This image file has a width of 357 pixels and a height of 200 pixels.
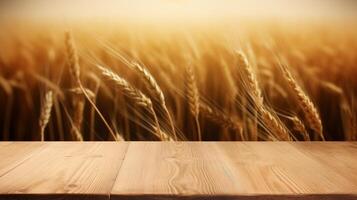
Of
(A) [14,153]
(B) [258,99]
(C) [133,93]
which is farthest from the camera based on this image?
(B) [258,99]

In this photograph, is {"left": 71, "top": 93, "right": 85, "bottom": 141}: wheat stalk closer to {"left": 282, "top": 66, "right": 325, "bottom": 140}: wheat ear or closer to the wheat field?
the wheat field

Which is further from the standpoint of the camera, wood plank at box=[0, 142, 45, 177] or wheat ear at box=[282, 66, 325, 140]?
wheat ear at box=[282, 66, 325, 140]

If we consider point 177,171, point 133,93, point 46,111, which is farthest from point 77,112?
point 177,171

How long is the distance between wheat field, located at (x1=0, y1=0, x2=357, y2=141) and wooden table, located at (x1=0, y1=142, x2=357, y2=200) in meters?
0.28

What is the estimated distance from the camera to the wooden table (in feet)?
→ 2.55

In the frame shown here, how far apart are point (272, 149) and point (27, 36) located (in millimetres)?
951

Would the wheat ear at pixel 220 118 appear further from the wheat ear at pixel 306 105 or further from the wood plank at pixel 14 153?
the wood plank at pixel 14 153

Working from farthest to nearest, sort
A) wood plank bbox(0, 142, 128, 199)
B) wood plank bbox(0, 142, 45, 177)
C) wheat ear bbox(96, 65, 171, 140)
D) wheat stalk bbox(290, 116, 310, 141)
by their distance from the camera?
1. wheat stalk bbox(290, 116, 310, 141)
2. wheat ear bbox(96, 65, 171, 140)
3. wood plank bbox(0, 142, 45, 177)
4. wood plank bbox(0, 142, 128, 199)

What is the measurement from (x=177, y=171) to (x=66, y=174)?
229 mm

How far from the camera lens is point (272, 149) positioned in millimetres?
1271

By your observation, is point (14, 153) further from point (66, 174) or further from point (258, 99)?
point (258, 99)

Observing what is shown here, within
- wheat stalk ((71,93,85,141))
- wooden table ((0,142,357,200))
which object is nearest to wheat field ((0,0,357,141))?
wheat stalk ((71,93,85,141))

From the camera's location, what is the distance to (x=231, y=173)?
930mm

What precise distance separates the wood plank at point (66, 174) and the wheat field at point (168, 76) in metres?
0.37
